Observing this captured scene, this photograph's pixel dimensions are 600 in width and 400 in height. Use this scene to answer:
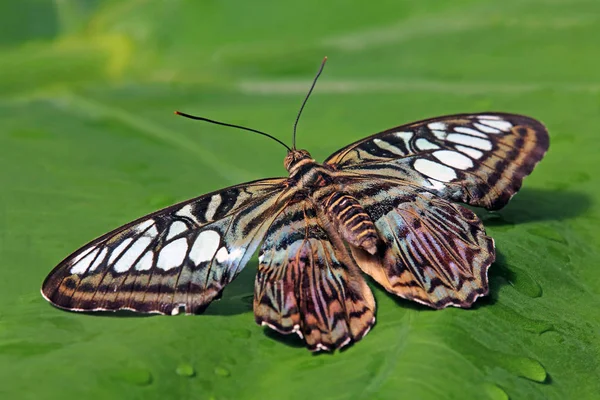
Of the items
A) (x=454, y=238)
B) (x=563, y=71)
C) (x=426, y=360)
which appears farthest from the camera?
(x=563, y=71)

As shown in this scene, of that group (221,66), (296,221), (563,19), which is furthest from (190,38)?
(296,221)

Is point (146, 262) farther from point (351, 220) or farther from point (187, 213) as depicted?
point (351, 220)

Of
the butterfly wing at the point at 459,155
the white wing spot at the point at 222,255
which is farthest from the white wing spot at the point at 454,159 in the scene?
the white wing spot at the point at 222,255

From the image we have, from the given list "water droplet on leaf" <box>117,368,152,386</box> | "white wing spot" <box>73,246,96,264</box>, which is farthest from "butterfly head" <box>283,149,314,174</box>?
"water droplet on leaf" <box>117,368,152,386</box>

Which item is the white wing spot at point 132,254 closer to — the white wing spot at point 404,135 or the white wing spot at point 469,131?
the white wing spot at point 404,135

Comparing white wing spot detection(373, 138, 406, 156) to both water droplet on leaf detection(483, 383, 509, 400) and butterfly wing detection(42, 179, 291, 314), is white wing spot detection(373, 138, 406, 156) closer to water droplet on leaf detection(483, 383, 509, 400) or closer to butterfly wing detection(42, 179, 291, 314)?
butterfly wing detection(42, 179, 291, 314)

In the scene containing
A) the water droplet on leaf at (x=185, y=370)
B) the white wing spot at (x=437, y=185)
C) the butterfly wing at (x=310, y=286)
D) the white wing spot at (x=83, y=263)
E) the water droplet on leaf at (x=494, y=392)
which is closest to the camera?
the water droplet on leaf at (x=494, y=392)

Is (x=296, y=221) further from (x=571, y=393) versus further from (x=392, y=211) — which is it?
(x=571, y=393)
